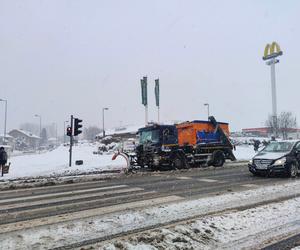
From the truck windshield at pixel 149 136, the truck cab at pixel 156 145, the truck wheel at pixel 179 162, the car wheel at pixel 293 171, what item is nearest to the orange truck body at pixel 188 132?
the truck cab at pixel 156 145

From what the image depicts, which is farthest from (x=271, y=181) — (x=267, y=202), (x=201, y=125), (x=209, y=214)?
(x=201, y=125)

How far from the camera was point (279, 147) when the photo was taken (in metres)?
15.2

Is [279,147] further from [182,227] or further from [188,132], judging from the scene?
[182,227]

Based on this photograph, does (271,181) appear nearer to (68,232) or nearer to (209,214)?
(209,214)

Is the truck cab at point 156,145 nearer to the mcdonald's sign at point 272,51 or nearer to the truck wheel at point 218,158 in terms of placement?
the truck wheel at point 218,158

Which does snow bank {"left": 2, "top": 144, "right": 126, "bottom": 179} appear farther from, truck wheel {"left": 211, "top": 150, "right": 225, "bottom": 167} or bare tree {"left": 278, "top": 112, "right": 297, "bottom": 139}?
bare tree {"left": 278, "top": 112, "right": 297, "bottom": 139}

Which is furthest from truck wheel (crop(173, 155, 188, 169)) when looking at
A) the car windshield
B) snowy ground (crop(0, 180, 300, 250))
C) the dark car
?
snowy ground (crop(0, 180, 300, 250))

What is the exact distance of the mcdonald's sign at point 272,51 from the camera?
84.1m

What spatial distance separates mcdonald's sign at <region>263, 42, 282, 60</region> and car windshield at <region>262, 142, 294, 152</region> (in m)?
75.1

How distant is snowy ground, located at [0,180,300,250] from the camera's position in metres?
5.52

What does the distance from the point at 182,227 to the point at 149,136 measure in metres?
14.1

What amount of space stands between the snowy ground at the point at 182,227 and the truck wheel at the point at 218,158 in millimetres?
12824

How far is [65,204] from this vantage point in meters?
8.75

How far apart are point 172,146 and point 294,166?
24.5 ft
